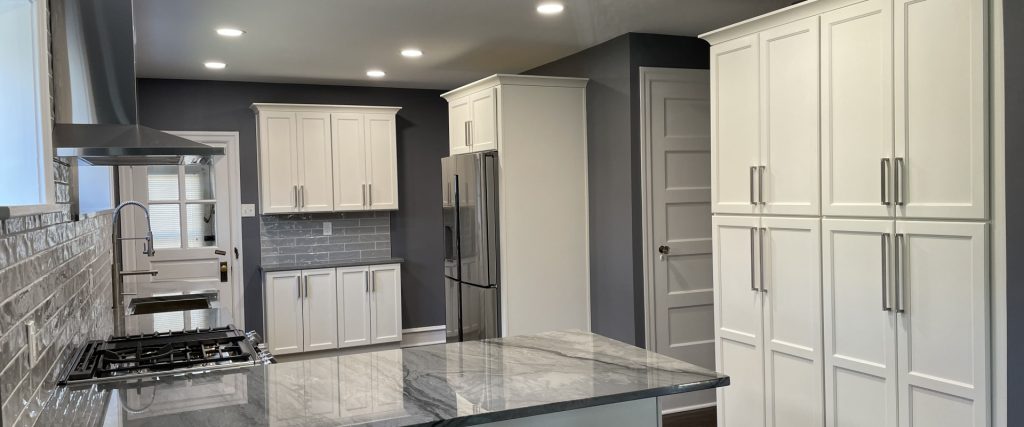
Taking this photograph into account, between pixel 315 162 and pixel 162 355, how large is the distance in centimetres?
391

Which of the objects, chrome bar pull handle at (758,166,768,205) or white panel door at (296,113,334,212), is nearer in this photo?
chrome bar pull handle at (758,166,768,205)

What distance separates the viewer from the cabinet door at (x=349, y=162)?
20.4 ft

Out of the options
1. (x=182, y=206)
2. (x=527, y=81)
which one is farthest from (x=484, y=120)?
(x=182, y=206)

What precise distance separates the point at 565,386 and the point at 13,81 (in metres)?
1.44

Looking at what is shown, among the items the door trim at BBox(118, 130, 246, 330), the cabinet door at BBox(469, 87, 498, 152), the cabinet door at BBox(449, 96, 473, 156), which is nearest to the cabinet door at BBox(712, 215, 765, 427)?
the cabinet door at BBox(469, 87, 498, 152)

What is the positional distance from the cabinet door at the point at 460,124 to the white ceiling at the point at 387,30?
1.08 feet

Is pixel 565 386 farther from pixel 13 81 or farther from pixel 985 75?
pixel 985 75

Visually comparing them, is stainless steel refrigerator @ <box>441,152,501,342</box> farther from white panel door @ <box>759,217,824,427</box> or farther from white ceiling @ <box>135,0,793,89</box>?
white panel door @ <box>759,217,824,427</box>

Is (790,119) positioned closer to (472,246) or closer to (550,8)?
(550,8)

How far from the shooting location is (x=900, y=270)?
2.64 m

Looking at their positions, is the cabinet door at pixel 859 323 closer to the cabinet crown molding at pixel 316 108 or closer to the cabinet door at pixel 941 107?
the cabinet door at pixel 941 107

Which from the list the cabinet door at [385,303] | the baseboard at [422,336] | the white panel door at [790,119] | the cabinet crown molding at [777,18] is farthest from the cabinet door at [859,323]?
the baseboard at [422,336]

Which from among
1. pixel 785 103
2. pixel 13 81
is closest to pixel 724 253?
pixel 785 103

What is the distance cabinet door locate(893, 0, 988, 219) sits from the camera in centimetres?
238
